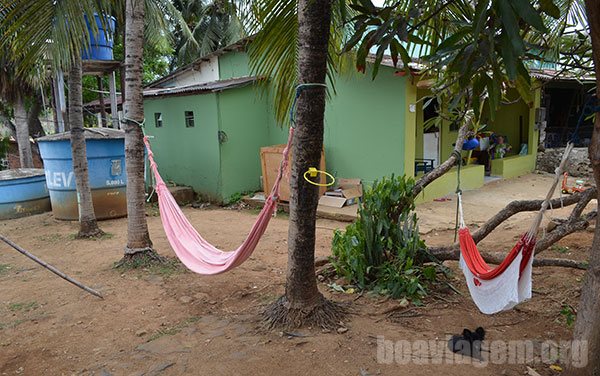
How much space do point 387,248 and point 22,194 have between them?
20.9 feet

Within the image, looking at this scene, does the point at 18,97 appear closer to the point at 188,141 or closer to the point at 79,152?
the point at 188,141

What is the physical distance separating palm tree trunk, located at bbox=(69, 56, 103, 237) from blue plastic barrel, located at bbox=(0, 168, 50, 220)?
94.9 inches

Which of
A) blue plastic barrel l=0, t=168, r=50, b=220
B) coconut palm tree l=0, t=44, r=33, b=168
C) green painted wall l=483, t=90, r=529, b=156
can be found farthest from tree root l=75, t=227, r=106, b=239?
green painted wall l=483, t=90, r=529, b=156

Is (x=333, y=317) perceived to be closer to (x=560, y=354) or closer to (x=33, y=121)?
(x=560, y=354)

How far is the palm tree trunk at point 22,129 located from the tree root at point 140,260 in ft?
23.1

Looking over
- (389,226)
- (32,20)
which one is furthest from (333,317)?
(32,20)

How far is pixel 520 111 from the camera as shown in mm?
9711

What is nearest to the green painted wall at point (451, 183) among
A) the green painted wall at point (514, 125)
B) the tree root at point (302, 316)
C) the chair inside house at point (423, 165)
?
the chair inside house at point (423, 165)

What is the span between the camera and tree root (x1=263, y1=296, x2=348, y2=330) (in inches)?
101

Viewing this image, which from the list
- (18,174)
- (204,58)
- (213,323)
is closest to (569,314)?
(213,323)

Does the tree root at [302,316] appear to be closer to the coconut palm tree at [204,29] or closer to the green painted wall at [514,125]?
the green painted wall at [514,125]

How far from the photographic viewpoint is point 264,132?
26.6 feet

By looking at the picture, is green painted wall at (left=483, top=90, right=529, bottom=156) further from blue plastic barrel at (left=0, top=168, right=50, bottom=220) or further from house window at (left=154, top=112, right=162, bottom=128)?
blue plastic barrel at (left=0, top=168, right=50, bottom=220)

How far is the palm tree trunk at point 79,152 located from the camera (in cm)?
510
